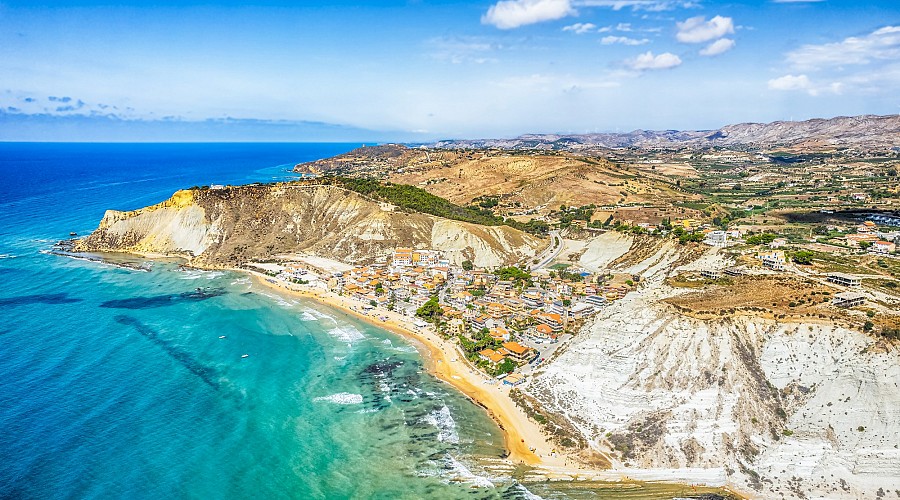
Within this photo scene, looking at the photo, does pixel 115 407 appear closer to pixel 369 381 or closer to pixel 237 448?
pixel 237 448

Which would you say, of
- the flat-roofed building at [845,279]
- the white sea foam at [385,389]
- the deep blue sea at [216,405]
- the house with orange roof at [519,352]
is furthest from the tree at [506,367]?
the flat-roofed building at [845,279]

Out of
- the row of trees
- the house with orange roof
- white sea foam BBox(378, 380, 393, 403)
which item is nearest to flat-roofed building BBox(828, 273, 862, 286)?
the house with orange roof

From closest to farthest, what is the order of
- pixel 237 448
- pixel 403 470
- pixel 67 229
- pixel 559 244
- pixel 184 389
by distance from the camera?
pixel 403 470 → pixel 237 448 → pixel 184 389 → pixel 559 244 → pixel 67 229

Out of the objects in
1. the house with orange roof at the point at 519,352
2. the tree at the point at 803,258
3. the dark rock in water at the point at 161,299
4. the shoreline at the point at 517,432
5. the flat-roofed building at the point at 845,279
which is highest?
the tree at the point at 803,258

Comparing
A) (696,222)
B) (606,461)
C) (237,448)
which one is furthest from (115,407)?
(696,222)

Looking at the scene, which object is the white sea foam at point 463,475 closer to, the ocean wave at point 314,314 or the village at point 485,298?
the village at point 485,298
